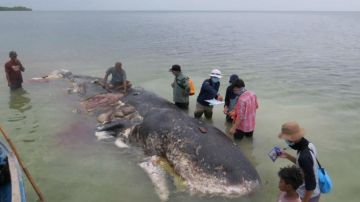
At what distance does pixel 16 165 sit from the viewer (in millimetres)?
6457

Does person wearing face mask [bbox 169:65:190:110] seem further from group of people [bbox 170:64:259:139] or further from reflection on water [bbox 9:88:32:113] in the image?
reflection on water [bbox 9:88:32:113]

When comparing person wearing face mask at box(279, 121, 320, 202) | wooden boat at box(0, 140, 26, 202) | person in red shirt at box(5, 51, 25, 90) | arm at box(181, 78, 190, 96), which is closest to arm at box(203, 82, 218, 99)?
arm at box(181, 78, 190, 96)

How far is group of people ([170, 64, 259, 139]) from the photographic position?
843cm

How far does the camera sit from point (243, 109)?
844 cm

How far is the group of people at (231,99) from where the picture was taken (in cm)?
843

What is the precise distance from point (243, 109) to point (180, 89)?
2.92 m

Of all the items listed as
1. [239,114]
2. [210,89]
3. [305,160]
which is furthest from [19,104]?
[305,160]

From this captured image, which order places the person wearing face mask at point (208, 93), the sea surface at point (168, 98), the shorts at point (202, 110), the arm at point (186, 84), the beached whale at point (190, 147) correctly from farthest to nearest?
the shorts at point (202, 110)
the arm at point (186, 84)
the person wearing face mask at point (208, 93)
the sea surface at point (168, 98)
the beached whale at point (190, 147)

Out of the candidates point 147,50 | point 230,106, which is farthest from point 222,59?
point 230,106

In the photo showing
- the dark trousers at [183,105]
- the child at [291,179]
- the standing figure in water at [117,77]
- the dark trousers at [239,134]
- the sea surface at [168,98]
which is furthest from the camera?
the standing figure in water at [117,77]

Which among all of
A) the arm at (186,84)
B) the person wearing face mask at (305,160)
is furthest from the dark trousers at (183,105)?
the person wearing face mask at (305,160)

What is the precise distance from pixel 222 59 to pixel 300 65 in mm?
5759

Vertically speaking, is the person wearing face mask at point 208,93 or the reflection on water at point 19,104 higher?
the person wearing face mask at point 208,93

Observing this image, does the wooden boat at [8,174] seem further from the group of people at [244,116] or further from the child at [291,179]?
the group of people at [244,116]
